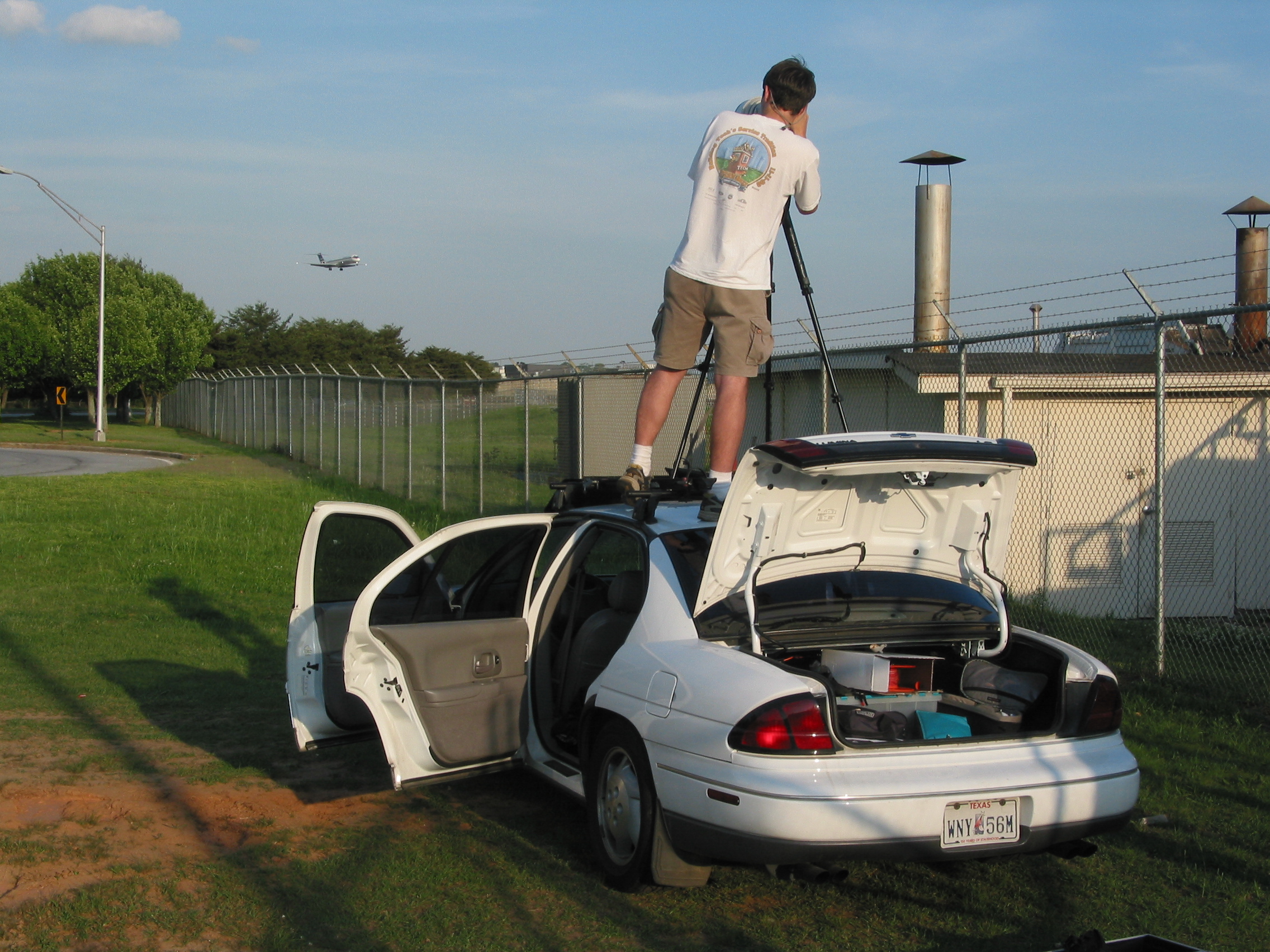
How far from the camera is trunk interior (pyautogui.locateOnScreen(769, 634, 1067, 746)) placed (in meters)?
4.38

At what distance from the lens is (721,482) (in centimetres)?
568

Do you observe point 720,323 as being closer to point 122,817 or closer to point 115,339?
point 122,817

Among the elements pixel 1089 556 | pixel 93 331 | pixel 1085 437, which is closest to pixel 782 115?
pixel 1085 437

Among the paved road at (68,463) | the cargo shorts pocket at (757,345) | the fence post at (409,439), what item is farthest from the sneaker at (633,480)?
the paved road at (68,463)

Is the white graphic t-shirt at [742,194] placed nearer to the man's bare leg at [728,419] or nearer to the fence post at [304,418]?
the man's bare leg at [728,419]

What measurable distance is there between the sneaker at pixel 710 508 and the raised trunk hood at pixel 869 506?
7.1 inches

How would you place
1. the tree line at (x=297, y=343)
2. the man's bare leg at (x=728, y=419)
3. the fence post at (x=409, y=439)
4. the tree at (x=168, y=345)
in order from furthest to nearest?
1. the tree line at (x=297, y=343)
2. the tree at (x=168, y=345)
3. the fence post at (x=409, y=439)
4. the man's bare leg at (x=728, y=419)

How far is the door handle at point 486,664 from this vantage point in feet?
16.6

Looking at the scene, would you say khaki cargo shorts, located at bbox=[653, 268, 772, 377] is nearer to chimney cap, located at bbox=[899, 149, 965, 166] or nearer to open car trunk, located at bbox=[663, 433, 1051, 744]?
open car trunk, located at bbox=[663, 433, 1051, 744]

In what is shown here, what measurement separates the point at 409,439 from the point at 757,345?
12.9 m

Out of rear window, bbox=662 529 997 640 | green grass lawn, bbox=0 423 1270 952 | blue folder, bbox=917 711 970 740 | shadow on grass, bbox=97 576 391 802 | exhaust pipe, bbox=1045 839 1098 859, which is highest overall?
rear window, bbox=662 529 997 640

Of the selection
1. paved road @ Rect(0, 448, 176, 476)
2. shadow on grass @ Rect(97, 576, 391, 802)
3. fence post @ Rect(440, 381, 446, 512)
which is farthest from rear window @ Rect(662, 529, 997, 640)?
paved road @ Rect(0, 448, 176, 476)

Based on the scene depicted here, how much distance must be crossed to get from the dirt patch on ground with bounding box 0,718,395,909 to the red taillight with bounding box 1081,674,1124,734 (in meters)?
3.02

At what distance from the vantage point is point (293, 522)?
54.7 ft
